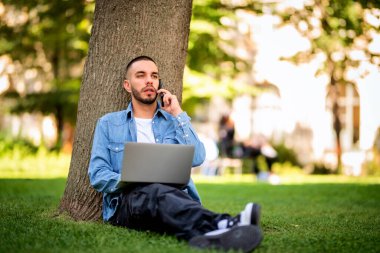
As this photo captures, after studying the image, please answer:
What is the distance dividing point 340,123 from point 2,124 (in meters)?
15.2

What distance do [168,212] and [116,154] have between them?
107 cm

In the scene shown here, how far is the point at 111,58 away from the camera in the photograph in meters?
6.89

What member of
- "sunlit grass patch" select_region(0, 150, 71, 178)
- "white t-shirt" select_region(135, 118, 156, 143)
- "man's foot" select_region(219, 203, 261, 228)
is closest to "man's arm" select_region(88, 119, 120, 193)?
"white t-shirt" select_region(135, 118, 156, 143)

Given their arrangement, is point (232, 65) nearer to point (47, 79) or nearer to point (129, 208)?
point (47, 79)

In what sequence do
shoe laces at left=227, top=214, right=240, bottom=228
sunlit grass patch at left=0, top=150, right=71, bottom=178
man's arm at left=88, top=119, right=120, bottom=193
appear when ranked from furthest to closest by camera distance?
sunlit grass patch at left=0, top=150, right=71, bottom=178, man's arm at left=88, top=119, right=120, bottom=193, shoe laces at left=227, top=214, right=240, bottom=228

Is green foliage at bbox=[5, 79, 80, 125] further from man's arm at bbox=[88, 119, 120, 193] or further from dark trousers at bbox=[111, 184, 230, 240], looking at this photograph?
dark trousers at bbox=[111, 184, 230, 240]

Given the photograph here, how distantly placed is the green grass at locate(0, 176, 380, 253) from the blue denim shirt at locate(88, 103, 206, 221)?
353mm

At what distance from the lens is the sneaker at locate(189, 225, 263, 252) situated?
482 centimetres

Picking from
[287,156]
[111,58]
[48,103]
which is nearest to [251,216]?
[111,58]

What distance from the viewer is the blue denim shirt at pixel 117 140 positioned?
5.91m

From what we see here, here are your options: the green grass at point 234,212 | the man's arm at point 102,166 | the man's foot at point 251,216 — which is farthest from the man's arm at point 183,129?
the man's foot at point 251,216

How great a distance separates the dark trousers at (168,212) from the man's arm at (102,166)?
0.16 metres

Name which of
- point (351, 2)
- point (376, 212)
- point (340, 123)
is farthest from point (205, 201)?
point (340, 123)

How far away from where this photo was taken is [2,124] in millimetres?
31797
